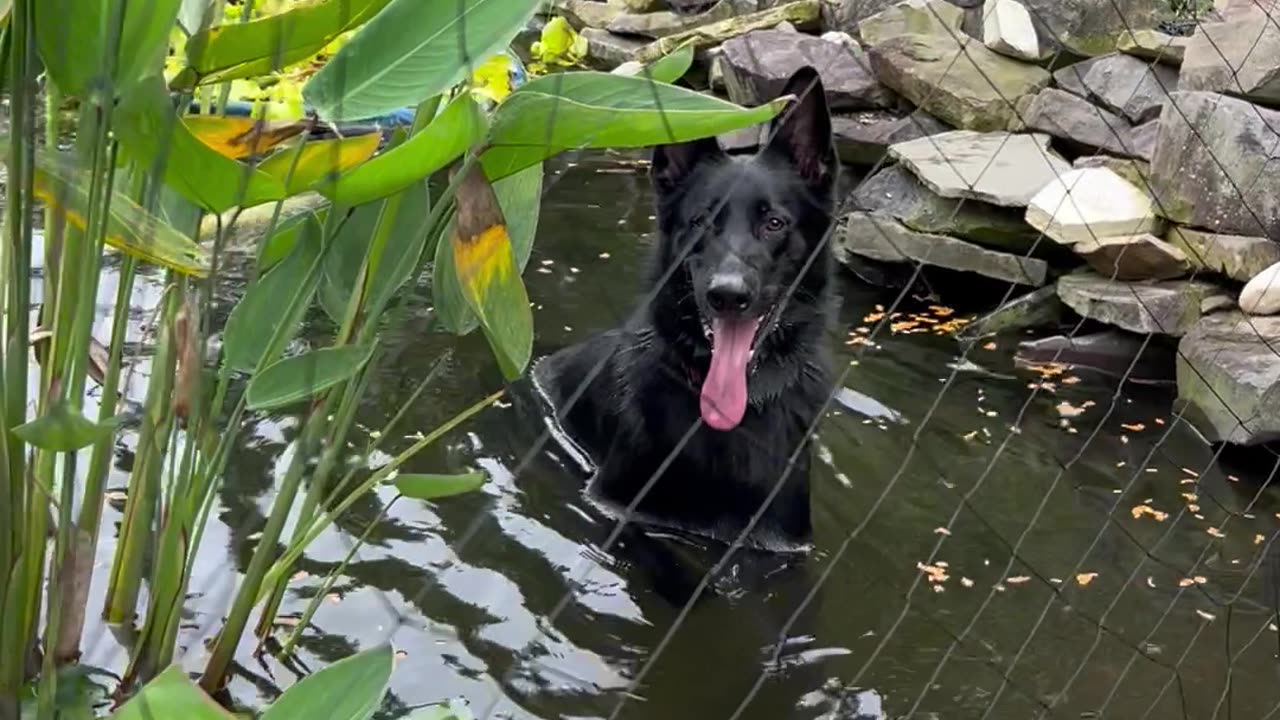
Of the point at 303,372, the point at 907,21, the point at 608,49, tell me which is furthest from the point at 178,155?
the point at 608,49

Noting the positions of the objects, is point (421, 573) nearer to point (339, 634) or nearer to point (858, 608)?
point (339, 634)

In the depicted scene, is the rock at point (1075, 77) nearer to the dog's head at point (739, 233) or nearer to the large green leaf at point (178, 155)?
the dog's head at point (739, 233)

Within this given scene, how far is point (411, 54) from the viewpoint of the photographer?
1384 mm

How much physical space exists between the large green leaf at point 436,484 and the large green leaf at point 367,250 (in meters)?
0.24

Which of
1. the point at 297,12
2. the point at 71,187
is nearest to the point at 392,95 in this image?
the point at 297,12

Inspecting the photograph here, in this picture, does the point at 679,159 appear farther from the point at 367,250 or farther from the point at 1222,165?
the point at 1222,165

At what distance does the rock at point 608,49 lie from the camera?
28.2ft

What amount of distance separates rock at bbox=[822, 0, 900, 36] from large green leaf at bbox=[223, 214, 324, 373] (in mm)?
6009

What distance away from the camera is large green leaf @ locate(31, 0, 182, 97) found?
1.19 meters

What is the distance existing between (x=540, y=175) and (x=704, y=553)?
1.77 metres

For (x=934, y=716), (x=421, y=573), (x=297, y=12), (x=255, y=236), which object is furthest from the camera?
(x=255, y=236)

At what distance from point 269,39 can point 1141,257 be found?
3.85 meters

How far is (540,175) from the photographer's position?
6.16 ft

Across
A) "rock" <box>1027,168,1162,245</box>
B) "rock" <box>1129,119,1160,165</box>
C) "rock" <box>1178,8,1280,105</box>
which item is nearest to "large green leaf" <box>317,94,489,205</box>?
"rock" <box>1027,168,1162,245</box>
